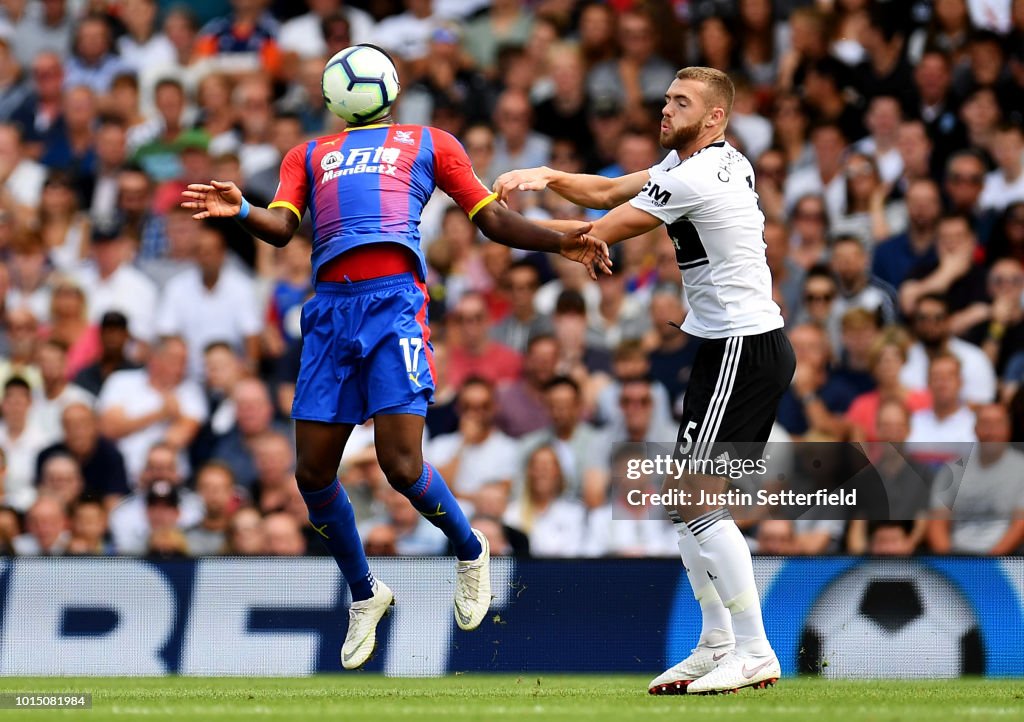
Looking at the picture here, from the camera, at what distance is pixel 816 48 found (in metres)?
14.5

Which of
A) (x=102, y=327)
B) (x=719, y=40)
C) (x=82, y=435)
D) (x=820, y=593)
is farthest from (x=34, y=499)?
(x=719, y=40)

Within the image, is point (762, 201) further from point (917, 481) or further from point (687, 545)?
point (687, 545)

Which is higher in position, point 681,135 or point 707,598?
point 681,135

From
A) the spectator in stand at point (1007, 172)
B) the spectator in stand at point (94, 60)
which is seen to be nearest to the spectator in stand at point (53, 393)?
the spectator in stand at point (94, 60)

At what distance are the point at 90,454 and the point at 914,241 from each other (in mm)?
6625

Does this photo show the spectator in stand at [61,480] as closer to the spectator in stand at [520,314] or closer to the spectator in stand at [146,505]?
the spectator in stand at [146,505]

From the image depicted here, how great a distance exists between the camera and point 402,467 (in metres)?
8.23

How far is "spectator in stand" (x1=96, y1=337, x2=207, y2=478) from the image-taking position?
43.6 ft

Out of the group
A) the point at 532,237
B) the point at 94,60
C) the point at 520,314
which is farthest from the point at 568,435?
the point at 94,60

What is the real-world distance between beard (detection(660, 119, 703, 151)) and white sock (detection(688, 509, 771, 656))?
6.05ft

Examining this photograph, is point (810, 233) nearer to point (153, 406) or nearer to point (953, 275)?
point (953, 275)

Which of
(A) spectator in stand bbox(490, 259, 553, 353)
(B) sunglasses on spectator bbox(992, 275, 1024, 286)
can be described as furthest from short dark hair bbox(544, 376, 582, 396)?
(B) sunglasses on spectator bbox(992, 275, 1024, 286)

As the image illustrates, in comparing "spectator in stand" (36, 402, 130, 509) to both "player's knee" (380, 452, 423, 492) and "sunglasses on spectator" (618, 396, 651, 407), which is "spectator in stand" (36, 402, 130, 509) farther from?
"player's knee" (380, 452, 423, 492)

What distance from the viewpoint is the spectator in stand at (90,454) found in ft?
42.1
